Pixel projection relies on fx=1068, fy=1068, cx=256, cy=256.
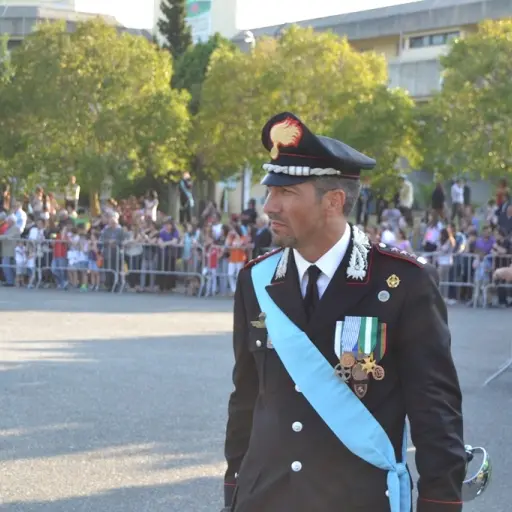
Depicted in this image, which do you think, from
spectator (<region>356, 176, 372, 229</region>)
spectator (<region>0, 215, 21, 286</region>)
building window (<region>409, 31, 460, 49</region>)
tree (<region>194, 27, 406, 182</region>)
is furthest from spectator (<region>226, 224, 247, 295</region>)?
building window (<region>409, 31, 460, 49</region>)

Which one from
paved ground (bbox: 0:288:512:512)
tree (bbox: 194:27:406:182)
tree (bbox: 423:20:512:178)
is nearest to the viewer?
paved ground (bbox: 0:288:512:512)

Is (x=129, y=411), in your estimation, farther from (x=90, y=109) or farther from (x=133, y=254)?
(x=90, y=109)

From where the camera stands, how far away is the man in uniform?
113 inches

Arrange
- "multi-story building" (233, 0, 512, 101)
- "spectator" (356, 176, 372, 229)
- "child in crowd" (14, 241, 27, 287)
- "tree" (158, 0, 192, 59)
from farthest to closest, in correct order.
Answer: "tree" (158, 0, 192, 59) → "multi-story building" (233, 0, 512, 101) → "spectator" (356, 176, 372, 229) → "child in crowd" (14, 241, 27, 287)

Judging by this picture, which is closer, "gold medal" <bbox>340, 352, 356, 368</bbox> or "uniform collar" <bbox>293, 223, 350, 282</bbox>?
"gold medal" <bbox>340, 352, 356, 368</bbox>

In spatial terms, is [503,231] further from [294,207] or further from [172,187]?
[172,187]

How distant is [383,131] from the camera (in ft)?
106

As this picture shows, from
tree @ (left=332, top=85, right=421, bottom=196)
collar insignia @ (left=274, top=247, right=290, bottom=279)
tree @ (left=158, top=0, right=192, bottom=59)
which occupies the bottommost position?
collar insignia @ (left=274, top=247, right=290, bottom=279)

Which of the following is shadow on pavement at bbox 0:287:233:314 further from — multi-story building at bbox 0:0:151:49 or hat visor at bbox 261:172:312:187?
multi-story building at bbox 0:0:151:49

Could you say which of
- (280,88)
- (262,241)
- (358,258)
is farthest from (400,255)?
(280,88)

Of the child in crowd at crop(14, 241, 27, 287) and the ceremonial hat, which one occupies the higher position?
the ceremonial hat

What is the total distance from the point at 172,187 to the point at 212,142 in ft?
29.2

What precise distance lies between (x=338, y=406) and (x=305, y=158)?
0.71 m

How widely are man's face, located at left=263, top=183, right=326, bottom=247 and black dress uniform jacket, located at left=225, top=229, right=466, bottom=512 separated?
0.39ft
